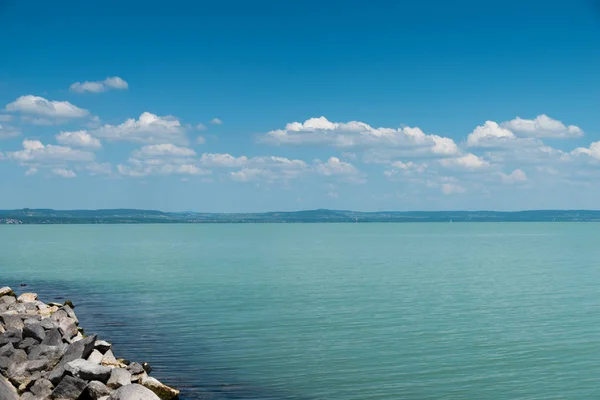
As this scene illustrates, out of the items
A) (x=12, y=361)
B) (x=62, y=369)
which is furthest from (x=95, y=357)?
(x=12, y=361)

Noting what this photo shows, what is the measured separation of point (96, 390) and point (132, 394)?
1.75m

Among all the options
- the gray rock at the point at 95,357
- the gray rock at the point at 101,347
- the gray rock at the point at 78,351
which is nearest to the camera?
the gray rock at the point at 78,351

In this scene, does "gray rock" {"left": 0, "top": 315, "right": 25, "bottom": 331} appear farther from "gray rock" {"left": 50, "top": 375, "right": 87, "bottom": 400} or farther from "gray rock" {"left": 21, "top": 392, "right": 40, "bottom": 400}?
"gray rock" {"left": 50, "top": 375, "right": 87, "bottom": 400}

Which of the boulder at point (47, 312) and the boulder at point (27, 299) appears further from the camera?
the boulder at point (27, 299)

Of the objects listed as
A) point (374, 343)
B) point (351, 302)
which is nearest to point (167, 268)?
point (351, 302)

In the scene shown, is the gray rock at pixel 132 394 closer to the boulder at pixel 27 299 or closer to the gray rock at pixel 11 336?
the gray rock at pixel 11 336

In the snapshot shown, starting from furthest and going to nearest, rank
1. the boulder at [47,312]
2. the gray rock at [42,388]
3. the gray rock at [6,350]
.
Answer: the boulder at [47,312]
the gray rock at [6,350]
the gray rock at [42,388]

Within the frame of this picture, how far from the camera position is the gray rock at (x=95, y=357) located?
20.7m

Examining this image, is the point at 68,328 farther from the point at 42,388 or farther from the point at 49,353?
the point at 42,388

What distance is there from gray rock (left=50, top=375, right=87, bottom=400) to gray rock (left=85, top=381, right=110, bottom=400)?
0.82ft

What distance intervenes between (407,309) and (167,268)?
36.9 metres

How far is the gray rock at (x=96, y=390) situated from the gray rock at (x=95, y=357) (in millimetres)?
2757

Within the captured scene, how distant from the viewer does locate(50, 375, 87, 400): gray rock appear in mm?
17797

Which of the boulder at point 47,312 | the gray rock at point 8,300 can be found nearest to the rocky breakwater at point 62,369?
the boulder at point 47,312
